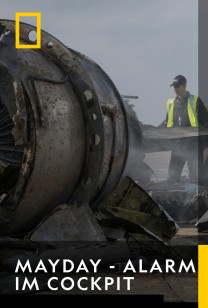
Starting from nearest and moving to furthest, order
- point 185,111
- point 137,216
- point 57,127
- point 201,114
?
point 57,127
point 137,216
point 201,114
point 185,111

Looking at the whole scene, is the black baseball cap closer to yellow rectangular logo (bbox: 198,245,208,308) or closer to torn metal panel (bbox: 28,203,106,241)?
yellow rectangular logo (bbox: 198,245,208,308)

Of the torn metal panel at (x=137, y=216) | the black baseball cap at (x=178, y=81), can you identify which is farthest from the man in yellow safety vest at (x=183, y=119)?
the torn metal panel at (x=137, y=216)

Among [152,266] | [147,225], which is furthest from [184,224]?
[152,266]

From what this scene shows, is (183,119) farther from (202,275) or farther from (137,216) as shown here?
(202,275)

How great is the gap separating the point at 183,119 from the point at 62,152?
5455 mm

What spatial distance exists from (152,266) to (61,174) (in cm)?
97

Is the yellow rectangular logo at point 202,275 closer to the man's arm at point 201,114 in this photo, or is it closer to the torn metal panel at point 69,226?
the torn metal panel at point 69,226

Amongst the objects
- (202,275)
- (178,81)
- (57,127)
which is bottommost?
(202,275)

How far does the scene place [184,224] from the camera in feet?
21.1

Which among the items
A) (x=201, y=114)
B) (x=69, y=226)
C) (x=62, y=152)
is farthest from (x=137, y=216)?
(x=201, y=114)

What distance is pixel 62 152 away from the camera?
4090mm

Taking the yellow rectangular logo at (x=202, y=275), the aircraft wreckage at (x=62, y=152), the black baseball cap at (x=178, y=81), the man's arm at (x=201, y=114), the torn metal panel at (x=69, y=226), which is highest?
the black baseball cap at (x=178, y=81)

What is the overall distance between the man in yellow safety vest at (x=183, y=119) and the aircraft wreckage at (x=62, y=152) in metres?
3.76

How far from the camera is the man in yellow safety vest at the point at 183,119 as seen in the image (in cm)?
844
